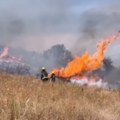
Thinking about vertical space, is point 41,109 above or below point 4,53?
below

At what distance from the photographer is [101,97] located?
1759 cm

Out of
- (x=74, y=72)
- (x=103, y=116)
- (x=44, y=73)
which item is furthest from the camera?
(x=74, y=72)

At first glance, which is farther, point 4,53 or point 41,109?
point 4,53

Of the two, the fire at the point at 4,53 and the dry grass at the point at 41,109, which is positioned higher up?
the fire at the point at 4,53

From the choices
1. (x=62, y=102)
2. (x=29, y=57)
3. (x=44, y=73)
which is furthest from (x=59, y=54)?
(x=62, y=102)

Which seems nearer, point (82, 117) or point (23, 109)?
point (23, 109)

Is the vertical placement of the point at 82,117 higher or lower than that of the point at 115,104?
lower

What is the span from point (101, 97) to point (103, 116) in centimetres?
458

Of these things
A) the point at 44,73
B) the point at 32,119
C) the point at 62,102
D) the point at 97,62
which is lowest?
the point at 32,119

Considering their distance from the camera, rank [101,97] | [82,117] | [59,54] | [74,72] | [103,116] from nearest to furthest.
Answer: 1. [82,117]
2. [103,116]
3. [101,97]
4. [74,72]
5. [59,54]

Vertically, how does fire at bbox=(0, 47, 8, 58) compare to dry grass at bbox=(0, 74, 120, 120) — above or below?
above

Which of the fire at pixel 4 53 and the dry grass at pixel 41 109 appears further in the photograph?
the fire at pixel 4 53

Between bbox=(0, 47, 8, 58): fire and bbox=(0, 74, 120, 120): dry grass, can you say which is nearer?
bbox=(0, 74, 120, 120): dry grass

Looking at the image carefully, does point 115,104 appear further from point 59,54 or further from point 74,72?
point 59,54
